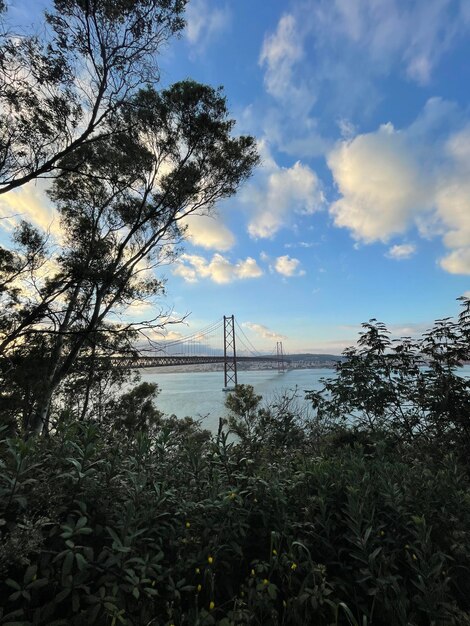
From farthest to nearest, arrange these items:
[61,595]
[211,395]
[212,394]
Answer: [212,394] → [211,395] → [61,595]

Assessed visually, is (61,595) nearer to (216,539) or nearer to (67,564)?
(67,564)

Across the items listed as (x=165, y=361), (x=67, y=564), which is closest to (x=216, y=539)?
(x=67, y=564)

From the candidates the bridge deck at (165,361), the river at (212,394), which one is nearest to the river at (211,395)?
the river at (212,394)

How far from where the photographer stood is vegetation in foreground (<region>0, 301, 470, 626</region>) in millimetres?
739

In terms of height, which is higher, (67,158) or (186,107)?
(186,107)

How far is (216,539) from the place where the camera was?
3.02 feet

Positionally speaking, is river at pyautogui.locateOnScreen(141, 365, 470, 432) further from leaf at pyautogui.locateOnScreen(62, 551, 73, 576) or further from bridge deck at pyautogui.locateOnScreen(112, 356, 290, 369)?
leaf at pyautogui.locateOnScreen(62, 551, 73, 576)

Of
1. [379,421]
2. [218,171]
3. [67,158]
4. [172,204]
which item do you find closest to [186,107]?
[218,171]

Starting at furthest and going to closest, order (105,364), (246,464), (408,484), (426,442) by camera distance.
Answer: (105,364)
(426,442)
(246,464)
(408,484)

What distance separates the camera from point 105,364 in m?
8.02

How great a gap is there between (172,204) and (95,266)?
6.11 ft

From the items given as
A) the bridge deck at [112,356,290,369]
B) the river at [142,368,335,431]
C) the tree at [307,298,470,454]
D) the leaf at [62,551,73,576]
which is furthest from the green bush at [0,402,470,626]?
the bridge deck at [112,356,290,369]

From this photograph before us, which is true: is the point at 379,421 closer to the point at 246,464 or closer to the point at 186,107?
the point at 246,464

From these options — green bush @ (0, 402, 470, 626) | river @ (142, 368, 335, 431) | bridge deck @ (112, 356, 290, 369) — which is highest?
bridge deck @ (112, 356, 290, 369)
